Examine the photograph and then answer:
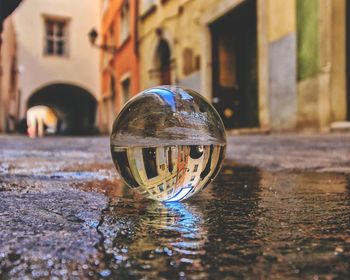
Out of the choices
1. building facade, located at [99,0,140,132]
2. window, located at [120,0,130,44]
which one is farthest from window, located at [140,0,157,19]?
window, located at [120,0,130,44]

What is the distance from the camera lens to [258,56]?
24.8ft

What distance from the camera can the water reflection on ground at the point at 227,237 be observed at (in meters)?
0.47

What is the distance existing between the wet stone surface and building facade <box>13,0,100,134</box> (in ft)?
57.4

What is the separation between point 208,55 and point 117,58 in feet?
25.5

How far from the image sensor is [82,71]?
18938 millimetres

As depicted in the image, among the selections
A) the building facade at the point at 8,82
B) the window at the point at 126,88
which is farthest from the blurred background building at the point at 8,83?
the window at the point at 126,88

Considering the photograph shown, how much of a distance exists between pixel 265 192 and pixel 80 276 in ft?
2.64

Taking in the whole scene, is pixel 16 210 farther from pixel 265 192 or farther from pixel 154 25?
pixel 154 25

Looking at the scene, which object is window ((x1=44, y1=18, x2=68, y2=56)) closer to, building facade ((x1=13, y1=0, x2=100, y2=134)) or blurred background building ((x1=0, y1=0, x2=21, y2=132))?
building facade ((x1=13, y1=0, x2=100, y2=134))

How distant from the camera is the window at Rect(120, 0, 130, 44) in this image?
48.7ft

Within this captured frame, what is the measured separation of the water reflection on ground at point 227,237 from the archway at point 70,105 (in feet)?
60.7

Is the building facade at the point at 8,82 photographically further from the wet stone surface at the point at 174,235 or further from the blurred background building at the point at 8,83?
the wet stone surface at the point at 174,235

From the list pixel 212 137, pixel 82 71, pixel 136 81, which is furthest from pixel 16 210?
pixel 82 71

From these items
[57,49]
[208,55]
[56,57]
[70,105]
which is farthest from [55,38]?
[208,55]
